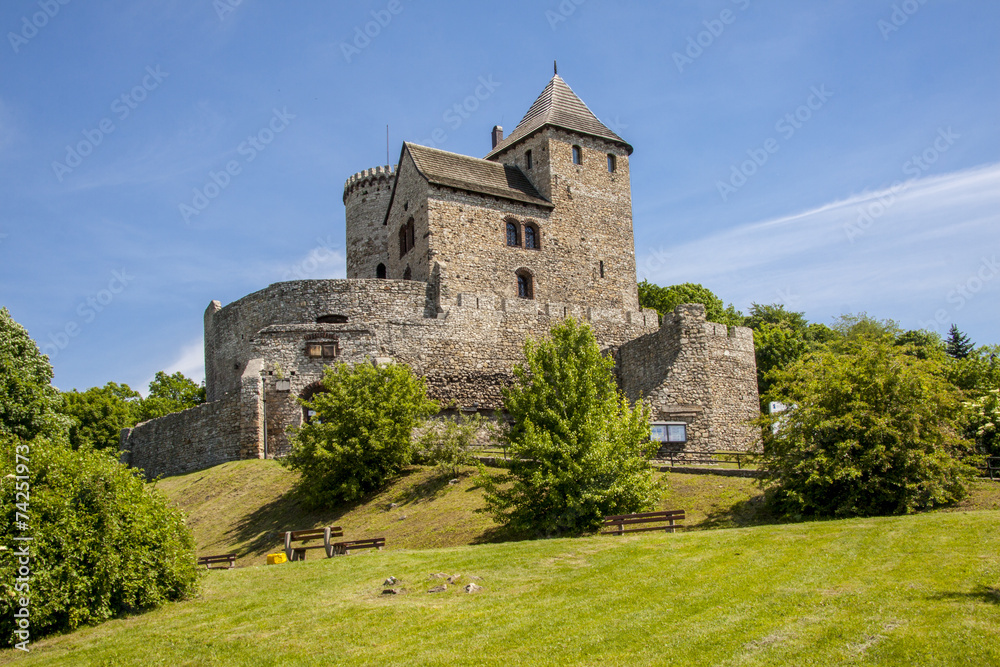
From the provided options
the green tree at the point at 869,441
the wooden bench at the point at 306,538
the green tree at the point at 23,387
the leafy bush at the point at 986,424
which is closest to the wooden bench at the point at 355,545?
the wooden bench at the point at 306,538

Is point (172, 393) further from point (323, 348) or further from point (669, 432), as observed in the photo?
point (669, 432)

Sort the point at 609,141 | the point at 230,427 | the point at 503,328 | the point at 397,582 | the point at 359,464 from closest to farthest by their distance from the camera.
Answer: the point at 397,582, the point at 359,464, the point at 230,427, the point at 503,328, the point at 609,141

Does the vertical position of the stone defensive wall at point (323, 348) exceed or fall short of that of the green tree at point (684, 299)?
it falls short

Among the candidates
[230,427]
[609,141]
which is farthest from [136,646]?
[609,141]

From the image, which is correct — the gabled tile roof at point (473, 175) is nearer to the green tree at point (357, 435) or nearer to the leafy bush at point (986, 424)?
the green tree at point (357, 435)

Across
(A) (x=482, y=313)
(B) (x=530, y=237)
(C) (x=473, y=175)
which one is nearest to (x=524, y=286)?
(B) (x=530, y=237)

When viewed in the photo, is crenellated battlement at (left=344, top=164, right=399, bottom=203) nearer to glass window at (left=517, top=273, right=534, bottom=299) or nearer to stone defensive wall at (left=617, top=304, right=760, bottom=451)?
glass window at (left=517, top=273, right=534, bottom=299)

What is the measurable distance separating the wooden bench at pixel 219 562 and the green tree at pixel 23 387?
817 cm

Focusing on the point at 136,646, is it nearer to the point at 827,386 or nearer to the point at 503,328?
the point at 827,386

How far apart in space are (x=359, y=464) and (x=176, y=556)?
36.6ft

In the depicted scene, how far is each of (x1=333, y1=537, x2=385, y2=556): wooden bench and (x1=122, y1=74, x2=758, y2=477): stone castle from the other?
10550 millimetres

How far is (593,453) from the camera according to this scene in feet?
73.0

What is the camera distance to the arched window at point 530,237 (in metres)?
42.7

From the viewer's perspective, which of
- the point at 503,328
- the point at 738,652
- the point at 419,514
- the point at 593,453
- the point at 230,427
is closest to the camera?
the point at 738,652
